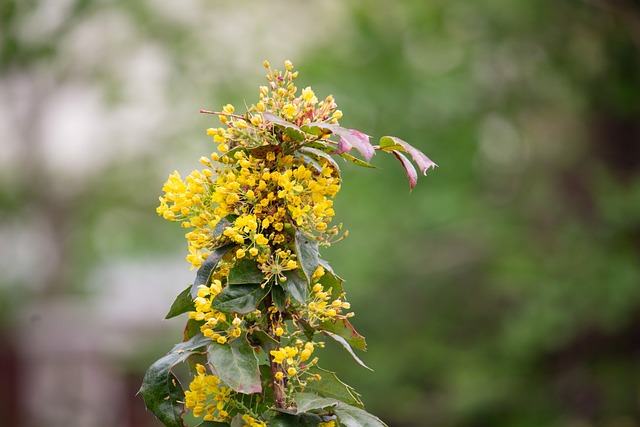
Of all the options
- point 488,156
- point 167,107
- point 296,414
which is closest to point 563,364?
point 488,156

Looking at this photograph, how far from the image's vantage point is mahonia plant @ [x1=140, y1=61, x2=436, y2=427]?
1.30m

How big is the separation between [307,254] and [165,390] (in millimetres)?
334

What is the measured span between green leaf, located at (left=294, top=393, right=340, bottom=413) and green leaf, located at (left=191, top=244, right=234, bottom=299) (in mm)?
239

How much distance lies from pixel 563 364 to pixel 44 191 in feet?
22.0

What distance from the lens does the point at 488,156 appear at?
7137mm

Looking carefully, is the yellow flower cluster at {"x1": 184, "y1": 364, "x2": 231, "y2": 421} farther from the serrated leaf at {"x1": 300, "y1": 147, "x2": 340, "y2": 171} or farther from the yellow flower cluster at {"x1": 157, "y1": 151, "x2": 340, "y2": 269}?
the serrated leaf at {"x1": 300, "y1": 147, "x2": 340, "y2": 171}

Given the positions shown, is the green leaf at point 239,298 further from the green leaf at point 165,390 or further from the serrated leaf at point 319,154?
the serrated leaf at point 319,154

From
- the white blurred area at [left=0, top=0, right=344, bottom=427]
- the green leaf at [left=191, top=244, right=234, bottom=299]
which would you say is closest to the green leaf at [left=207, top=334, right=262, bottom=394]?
the green leaf at [left=191, top=244, right=234, bottom=299]

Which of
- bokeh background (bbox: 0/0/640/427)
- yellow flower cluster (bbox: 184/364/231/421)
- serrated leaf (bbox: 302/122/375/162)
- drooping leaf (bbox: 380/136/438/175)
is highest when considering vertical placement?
bokeh background (bbox: 0/0/640/427)

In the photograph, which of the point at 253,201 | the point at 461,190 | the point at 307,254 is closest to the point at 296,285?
the point at 307,254

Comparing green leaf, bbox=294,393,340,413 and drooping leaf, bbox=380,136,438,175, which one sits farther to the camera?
drooping leaf, bbox=380,136,438,175

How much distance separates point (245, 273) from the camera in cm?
132

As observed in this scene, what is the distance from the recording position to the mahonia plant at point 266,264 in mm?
1304

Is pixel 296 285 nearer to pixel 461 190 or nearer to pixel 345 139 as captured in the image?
pixel 345 139
